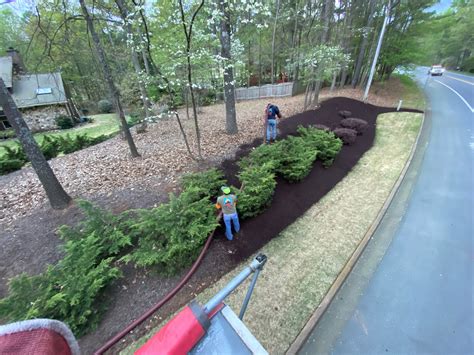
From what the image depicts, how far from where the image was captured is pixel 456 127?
945cm

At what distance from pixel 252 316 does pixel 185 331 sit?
82.2 inches

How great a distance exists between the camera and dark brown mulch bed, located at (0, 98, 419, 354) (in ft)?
9.05

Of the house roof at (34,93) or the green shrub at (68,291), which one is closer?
the green shrub at (68,291)

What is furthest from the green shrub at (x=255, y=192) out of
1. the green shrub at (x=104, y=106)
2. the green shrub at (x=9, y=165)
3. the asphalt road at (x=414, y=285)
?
the green shrub at (x=104, y=106)

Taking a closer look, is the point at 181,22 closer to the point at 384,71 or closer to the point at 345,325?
the point at 345,325

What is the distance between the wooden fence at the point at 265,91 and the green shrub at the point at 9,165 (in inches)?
682

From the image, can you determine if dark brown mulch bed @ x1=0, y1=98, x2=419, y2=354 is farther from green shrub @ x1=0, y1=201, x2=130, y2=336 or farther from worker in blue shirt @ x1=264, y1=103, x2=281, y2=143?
worker in blue shirt @ x1=264, y1=103, x2=281, y2=143

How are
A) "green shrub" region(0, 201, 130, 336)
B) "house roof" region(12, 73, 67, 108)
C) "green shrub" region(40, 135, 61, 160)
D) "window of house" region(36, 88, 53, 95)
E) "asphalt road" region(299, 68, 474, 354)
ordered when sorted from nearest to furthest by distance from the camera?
"green shrub" region(0, 201, 130, 336), "asphalt road" region(299, 68, 474, 354), "green shrub" region(40, 135, 61, 160), "house roof" region(12, 73, 67, 108), "window of house" region(36, 88, 53, 95)

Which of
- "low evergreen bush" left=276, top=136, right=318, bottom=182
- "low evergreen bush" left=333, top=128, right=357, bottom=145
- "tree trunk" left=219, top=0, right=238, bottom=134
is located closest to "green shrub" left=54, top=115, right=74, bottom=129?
"tree trunk" left=219, top=0, right=238, bottom=134

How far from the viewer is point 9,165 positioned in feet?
25.2

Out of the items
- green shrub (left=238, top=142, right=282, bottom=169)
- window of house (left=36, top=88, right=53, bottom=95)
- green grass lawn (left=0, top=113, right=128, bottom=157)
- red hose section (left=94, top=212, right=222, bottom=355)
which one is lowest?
green grass lawn (left=0, top=113, right=128, bottom=157)

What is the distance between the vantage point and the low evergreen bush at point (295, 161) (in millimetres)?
5207

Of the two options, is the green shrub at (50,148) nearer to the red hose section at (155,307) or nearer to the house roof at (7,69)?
the red hose section at (155,307)

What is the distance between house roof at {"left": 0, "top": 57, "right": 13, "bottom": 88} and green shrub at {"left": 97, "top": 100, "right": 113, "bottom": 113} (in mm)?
7006
